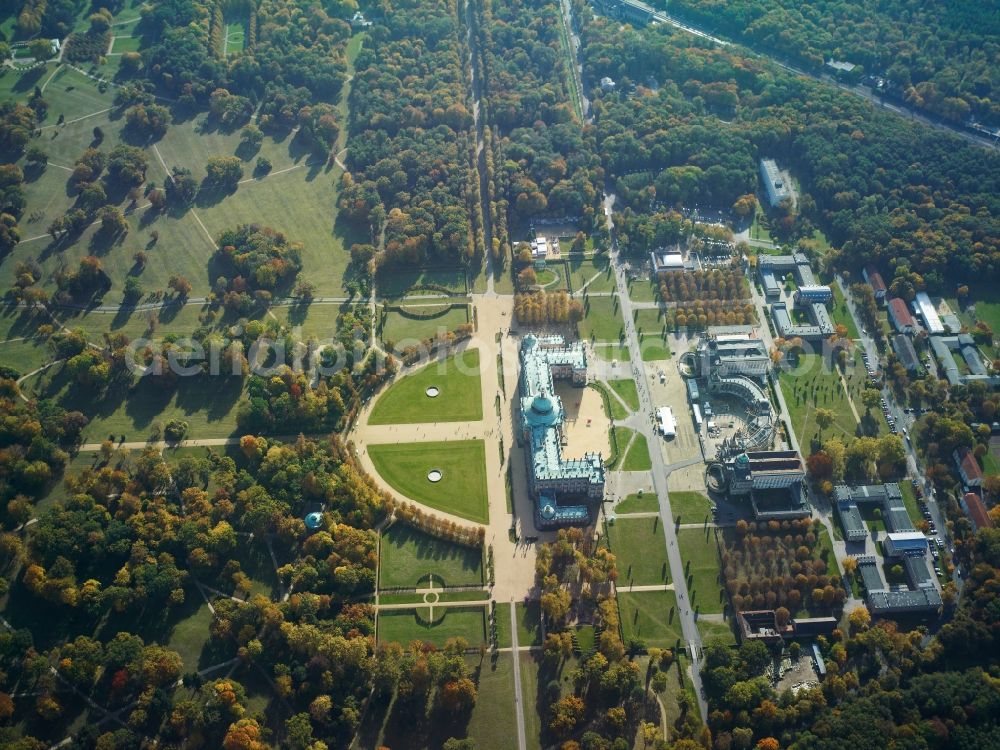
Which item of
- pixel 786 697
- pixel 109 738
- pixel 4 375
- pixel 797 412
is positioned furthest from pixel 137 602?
pixel 797 412

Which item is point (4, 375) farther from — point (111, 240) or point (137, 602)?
point (137, 602)

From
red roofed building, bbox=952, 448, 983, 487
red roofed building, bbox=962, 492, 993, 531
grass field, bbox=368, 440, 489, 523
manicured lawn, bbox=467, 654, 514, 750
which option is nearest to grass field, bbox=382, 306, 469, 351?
grass field, bbox=368, 440, 489, 523

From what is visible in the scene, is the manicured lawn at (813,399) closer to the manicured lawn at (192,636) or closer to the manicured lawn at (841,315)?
the manicured lawn at (841,315)

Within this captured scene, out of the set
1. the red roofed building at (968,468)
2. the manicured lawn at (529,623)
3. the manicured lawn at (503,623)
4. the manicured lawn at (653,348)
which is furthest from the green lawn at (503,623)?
the red roofed building at (968,468)

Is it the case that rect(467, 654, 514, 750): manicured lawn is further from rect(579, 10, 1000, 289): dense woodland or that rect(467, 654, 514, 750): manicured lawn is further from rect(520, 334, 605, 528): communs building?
rect(579, 10, 1000, 289): dense woodland

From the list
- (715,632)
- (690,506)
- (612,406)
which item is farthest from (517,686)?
(612,406)

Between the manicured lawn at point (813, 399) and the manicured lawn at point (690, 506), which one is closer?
the manicured lawn at point (690, 506)

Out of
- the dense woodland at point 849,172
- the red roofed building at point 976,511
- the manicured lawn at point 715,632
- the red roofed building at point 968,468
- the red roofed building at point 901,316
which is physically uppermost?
the dense woodland at point 849,172

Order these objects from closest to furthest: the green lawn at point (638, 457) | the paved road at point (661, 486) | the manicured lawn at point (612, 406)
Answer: the paved road at point (661, 486)
the green lawn at point (638, 457)
the manicured lawn at point (612, 406)
